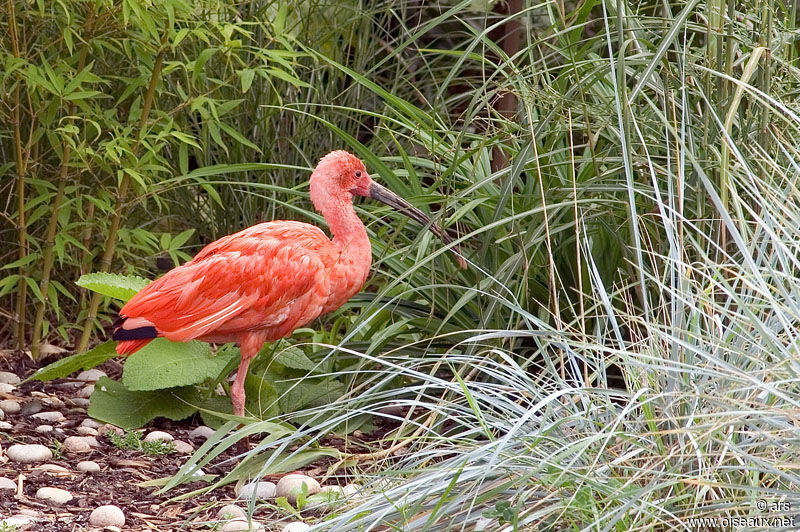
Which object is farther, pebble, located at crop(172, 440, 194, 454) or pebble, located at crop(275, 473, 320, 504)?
pebble, located at crop(172, 440, 194, 454)

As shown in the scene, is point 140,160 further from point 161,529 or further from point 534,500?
point 534,500

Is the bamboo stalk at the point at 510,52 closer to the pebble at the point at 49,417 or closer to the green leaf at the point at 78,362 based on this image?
the green leaf at the point at 78,362

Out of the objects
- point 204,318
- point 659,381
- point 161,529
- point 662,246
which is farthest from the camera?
point 204,318

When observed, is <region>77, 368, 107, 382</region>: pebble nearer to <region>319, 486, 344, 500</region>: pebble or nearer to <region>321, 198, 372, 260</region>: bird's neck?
<region>321, 198, 372, 260</region>: bird's neck

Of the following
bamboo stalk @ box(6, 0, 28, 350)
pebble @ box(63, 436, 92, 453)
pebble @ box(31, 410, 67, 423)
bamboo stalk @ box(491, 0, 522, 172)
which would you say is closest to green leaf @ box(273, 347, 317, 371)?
pebble @ box(63, 436, 92, 453)

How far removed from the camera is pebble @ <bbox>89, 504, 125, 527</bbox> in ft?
8.96

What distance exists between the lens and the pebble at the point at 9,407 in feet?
12.0

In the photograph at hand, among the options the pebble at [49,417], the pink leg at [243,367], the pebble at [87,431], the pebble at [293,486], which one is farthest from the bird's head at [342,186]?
the pebble at [49,417]

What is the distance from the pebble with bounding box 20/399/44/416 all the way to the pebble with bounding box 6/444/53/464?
1.42 feet

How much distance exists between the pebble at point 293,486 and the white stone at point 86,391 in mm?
1198

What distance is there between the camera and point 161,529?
2.76 m

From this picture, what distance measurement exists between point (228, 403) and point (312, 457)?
26.7 inches

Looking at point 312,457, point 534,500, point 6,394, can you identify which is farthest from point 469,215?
point 6,394

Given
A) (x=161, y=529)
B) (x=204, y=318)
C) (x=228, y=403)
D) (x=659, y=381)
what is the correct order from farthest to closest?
(x=228, y=403), (x=204, y=318), (x=161, y=529), (x=659, y=381)
